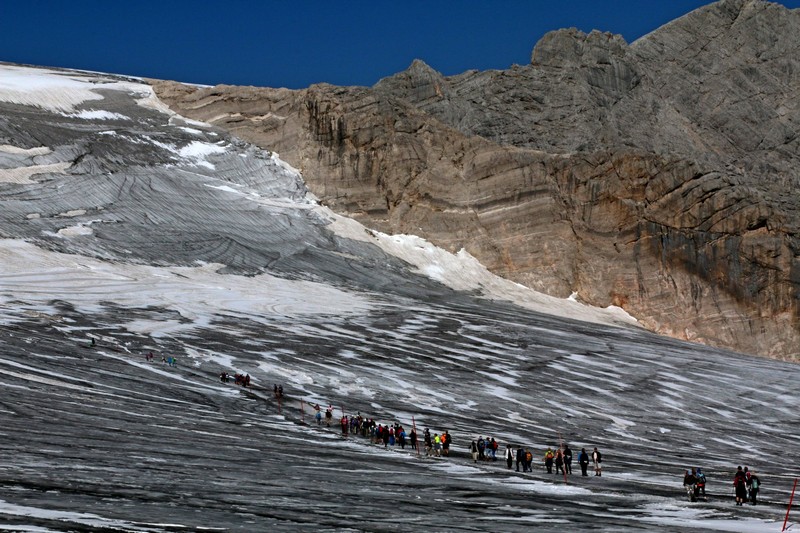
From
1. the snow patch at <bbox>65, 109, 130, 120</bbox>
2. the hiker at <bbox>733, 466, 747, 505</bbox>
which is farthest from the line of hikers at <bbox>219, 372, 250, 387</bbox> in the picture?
the snow patch at <bbox>65, 109, 130, 120</bbox>

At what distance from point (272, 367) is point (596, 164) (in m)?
44.1

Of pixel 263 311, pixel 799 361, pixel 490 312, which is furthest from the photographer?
pixel 799 361

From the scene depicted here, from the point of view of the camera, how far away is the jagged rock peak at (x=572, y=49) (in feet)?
378

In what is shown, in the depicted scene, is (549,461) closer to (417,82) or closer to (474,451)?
(474,451)

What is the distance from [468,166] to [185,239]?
24.4 meters

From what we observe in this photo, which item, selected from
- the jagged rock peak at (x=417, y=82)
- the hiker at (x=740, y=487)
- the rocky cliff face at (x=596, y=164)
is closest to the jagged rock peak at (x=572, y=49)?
the rocky cliff face at (x=596, y=164)

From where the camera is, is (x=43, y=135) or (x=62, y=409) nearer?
(x=62, y=409)

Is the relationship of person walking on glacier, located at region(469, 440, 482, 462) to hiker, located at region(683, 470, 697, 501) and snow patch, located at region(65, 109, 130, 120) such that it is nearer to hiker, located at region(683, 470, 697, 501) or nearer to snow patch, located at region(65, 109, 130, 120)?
hiker, located at region(683, 470, 697, 501)

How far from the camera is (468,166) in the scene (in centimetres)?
9931

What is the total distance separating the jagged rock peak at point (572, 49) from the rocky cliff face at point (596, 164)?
0.13 meters

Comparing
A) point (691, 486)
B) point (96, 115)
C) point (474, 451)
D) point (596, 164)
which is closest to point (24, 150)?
point (96, 115)

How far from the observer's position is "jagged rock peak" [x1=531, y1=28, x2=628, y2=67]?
115m

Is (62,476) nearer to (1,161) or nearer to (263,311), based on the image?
(263,311)

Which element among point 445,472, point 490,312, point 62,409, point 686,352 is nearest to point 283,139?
point 490,312
